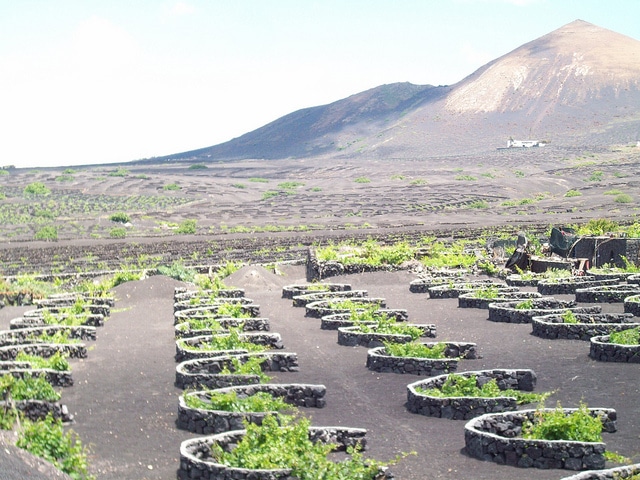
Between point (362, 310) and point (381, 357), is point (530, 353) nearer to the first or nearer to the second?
point (381, 357)

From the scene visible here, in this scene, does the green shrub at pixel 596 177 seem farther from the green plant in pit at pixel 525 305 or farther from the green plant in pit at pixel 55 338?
the green plant in pit at pixel 55 338

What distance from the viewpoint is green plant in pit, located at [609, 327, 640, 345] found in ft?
63.3

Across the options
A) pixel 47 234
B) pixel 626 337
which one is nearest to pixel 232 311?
pixel 626 337

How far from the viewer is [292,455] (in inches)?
473

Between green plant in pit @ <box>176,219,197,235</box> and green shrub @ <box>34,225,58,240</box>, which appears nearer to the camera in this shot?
green shrub @ <box>34,225,58,240</box>

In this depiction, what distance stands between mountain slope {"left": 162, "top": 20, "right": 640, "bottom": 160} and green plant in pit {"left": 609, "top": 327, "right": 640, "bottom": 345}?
120 m

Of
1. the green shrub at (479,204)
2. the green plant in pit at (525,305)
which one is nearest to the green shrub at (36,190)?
the green shrub at (479,204)

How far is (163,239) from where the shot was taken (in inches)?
2709

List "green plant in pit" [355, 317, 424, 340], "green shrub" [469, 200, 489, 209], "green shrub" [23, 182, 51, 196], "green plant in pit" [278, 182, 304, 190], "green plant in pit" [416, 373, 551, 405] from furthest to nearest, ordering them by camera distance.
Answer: "green plant in pit" [278, 182, 304, 190] < "green shrub" [23, 182, 51, 196] < "green shrub" [469, 200, 489, 209] < "green plant in pit" [355, 317, 424, 340] < "green plant in pit" [416, 373, 551, 405]

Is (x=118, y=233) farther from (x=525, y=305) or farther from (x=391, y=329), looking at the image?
(x=391, y=329)

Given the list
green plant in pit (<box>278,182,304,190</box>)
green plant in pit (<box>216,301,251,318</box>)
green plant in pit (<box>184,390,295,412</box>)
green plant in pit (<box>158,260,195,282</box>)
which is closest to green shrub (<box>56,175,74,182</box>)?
green plant in pit (<box>278,182,304,190</box>)

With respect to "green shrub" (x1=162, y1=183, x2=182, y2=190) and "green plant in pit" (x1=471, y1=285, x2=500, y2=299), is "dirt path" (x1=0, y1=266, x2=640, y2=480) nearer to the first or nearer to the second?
"green plant in pit" (x1=471, y1=285, x2=500, y2=299)

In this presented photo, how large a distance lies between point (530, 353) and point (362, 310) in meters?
7.08

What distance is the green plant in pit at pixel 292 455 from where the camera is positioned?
11297 millimetres
